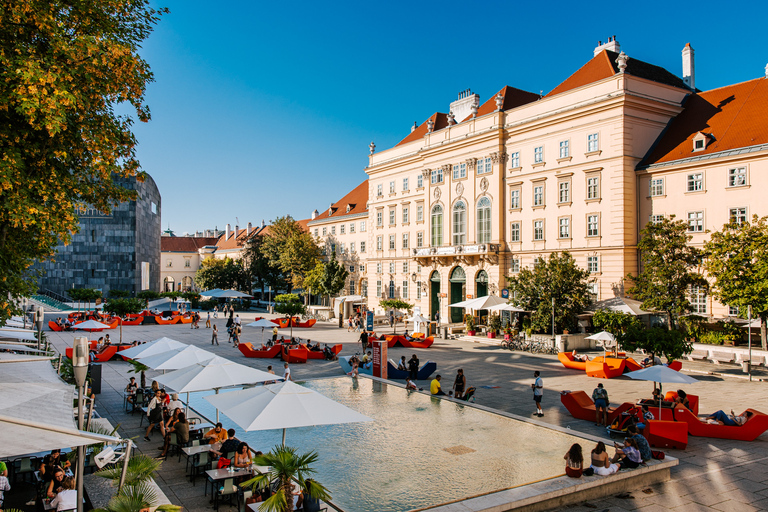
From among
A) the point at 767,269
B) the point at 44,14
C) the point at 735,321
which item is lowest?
the point at 735,321

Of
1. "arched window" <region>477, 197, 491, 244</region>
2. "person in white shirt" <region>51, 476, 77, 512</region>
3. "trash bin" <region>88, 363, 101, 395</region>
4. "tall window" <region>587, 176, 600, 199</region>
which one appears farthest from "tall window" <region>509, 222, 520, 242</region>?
"person in white shirt" <region>51, 476, 77, 512</region>

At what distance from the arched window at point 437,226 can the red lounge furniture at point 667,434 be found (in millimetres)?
35192

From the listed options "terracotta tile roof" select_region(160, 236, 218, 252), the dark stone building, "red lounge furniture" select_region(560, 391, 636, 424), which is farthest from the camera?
"terracotta tile roof" select_region(160, 236, 218, 252)

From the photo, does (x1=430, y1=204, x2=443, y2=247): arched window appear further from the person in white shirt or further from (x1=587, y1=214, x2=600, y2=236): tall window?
the person in white shirt

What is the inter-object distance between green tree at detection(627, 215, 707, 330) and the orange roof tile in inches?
1502

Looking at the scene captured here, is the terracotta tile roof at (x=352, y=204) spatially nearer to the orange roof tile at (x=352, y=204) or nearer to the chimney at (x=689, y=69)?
the orange roof tile at (x=352, y=204)

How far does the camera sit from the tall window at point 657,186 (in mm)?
33719

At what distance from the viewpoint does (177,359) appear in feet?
51.1

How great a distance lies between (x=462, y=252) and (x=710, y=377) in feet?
76.2

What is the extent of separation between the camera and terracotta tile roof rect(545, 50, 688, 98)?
122 ft

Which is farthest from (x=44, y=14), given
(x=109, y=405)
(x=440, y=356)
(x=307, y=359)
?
(x=440, y=356)

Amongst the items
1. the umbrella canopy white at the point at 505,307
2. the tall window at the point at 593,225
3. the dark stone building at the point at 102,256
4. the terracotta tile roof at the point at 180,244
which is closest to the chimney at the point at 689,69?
the tall window at the point at 593,225

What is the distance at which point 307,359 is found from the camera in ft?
91.2

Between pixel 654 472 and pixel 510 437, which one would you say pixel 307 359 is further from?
pixel 654 472
